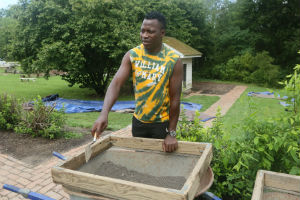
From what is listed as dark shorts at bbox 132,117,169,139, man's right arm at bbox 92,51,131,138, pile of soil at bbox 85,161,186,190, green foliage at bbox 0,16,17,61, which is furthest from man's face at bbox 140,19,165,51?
green foliage at bbox 0,16,17,61

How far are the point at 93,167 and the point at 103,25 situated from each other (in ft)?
31.5

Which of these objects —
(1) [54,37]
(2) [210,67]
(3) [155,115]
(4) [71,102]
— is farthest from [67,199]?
(2) [210,67]

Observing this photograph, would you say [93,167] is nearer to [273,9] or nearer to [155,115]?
Result: [155,115]

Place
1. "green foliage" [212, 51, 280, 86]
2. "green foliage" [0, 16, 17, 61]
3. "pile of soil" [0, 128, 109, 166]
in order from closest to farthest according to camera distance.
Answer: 1. "pile of soil" [0, 128, 109, 166]
2. "green foliage" [0, 16, 17, 61]
3. "green foliage" [212, 51, 280, 86]

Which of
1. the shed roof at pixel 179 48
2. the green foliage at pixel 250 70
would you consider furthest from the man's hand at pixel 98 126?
the green foliage at pixel 250 70

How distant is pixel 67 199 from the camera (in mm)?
3463

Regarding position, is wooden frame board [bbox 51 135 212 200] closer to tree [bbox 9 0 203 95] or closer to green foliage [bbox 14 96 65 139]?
green foliage [bbox 14 96 65 139]

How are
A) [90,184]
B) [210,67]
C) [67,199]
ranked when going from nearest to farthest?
[90,184], [67,199], [210,67]

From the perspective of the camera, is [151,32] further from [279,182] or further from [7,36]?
[7,36]

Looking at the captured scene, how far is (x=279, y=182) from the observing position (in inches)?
76.9

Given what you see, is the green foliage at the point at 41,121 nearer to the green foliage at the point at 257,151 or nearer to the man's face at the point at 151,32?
the green foliage at the point at 257,151

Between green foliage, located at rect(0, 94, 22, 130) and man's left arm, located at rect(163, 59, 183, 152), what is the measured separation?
514 cm

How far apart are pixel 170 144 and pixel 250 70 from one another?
69.9 ft

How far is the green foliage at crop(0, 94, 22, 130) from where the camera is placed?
6.26 metres
